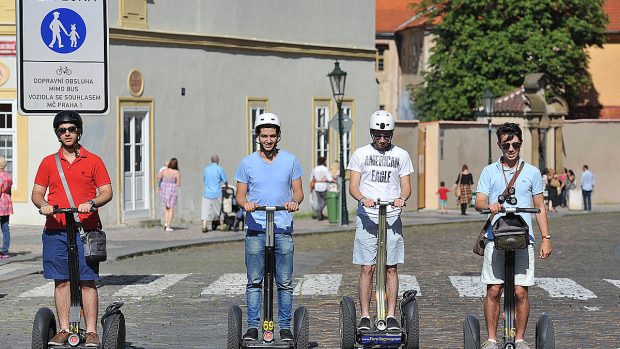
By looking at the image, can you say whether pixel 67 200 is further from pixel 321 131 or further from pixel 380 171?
pixel 321 131

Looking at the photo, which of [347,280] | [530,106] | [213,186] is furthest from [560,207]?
[347,280]

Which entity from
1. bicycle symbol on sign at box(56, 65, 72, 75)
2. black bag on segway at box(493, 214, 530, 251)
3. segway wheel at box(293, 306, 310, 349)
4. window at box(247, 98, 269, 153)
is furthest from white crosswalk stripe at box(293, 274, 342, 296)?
window at box(247, 98, 269, 153)

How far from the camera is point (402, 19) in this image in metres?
86.8

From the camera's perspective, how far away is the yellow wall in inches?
2736

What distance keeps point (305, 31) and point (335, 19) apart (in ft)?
5.05

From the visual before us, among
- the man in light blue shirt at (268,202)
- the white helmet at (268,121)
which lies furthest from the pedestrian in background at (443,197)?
the white helmet at (268,121)

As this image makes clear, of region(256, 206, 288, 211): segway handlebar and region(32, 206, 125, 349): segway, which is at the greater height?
region(256, 206, 288, 211): segway handlebar

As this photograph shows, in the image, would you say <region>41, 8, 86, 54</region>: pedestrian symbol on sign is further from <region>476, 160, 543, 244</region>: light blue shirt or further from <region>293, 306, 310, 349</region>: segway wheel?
<region>476, 160, 543, 244</region>: light blue shirt

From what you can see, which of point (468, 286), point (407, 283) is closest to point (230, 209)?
point (407, 283)

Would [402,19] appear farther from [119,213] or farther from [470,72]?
[119,213]

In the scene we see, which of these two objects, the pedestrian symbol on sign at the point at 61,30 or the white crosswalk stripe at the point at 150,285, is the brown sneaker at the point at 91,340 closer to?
the white crosswalk stripe at the point at 150,285

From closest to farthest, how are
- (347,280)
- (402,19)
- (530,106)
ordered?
(347,280) → (530,106) → (402,19)

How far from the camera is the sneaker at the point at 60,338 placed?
9.48m

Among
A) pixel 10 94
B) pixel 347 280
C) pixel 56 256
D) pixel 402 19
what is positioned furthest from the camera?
pixel 402 19
